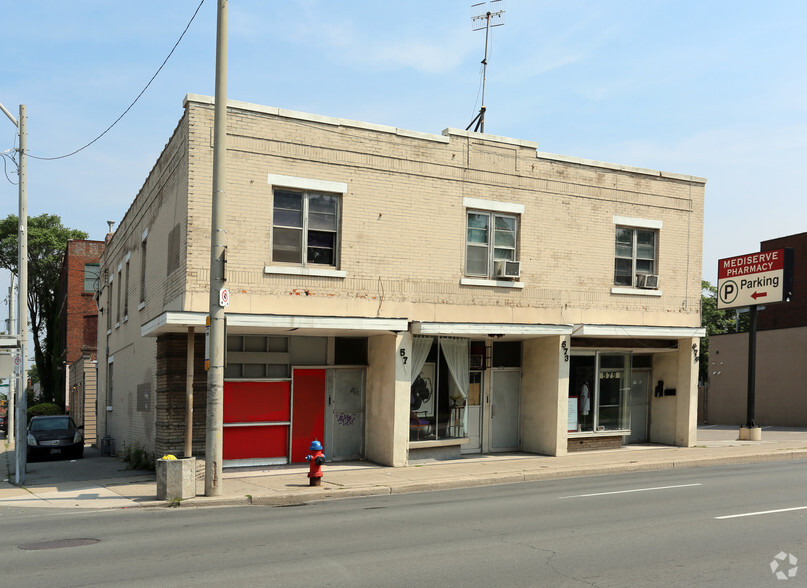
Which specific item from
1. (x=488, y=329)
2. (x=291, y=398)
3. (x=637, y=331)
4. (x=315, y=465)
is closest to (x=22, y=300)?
(x=291, y=398)

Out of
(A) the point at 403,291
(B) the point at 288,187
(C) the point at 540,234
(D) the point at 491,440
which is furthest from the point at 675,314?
(B) the point at 288,187

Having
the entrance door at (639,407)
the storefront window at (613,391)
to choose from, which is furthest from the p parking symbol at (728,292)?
the storefront window at (613,391)

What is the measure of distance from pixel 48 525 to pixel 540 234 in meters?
12.8

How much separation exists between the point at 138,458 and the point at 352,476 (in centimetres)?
621

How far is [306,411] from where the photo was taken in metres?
18.1

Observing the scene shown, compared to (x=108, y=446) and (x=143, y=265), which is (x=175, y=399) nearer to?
(x=143, y=265)

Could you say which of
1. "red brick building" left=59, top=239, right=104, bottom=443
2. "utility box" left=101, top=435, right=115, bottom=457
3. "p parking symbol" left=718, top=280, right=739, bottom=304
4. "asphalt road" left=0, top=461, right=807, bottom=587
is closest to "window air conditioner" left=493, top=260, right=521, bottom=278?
"asphalt road" left=0, top=461, right=807, bottom=587

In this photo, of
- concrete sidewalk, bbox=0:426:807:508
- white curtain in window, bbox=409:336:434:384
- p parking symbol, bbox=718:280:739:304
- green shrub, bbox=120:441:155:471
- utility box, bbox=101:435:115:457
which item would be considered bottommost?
utility box, bbox=101:435:115:457

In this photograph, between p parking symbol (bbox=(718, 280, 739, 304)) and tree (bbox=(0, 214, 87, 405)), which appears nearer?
p parking symbol (bbox=(718, 280, 739, 304))

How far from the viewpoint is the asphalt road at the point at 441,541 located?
7605 mm

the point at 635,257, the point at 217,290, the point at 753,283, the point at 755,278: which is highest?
the point at 635,257

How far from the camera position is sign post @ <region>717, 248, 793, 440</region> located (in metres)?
24.4

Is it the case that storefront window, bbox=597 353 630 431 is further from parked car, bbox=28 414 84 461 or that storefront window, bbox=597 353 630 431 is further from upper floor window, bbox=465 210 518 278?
parked car, bbox=28 414 84 461

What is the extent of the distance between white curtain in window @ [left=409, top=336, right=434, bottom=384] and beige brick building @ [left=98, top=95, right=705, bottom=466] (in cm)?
5
